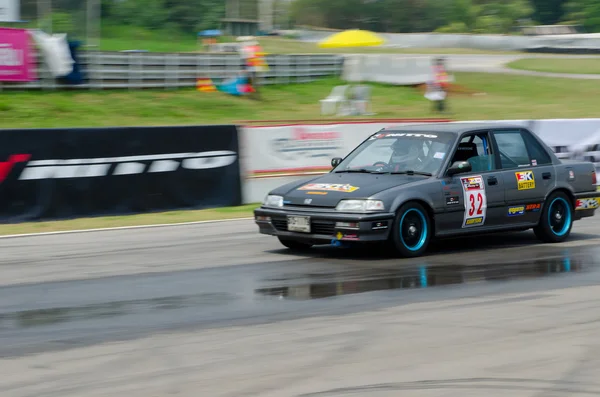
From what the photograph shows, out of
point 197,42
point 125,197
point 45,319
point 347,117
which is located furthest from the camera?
point 197,42

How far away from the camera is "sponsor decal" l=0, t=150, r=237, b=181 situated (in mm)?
13344

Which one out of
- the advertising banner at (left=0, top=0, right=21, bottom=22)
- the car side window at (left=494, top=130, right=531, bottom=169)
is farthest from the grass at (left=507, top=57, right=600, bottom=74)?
the car side window at (left=494, top=130, right=531, bottom=169)

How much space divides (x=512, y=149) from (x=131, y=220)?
586cm

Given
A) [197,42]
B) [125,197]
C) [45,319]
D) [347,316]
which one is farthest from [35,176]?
[197,42]

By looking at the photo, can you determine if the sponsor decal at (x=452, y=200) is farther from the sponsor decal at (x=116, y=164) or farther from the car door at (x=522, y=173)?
the sponsor decal at (x=116, y=164)

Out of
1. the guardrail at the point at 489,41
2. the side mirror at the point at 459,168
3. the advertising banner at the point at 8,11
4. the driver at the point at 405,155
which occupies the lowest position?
the side mirror at the point at 459,168

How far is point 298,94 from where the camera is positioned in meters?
34.2

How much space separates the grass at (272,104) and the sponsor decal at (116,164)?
10165 millimetres

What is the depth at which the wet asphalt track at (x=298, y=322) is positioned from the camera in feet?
17.4

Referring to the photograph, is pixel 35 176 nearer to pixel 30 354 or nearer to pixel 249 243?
pixel 249 243

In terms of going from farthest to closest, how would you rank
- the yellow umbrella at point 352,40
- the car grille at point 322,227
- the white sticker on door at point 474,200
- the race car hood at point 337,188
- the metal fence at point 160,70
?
the yellow umbrella at point 352,40 → the metal fence at point 160,70 → the white sticker on door at point 474,200 → the race car hood at point 337,188 → the car grille at point 322,227

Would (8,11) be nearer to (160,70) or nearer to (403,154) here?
(160,70)

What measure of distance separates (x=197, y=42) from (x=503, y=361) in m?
33.3

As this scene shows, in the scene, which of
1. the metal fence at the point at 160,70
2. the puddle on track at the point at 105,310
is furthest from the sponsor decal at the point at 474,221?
the metal fence at the point at 160,70
